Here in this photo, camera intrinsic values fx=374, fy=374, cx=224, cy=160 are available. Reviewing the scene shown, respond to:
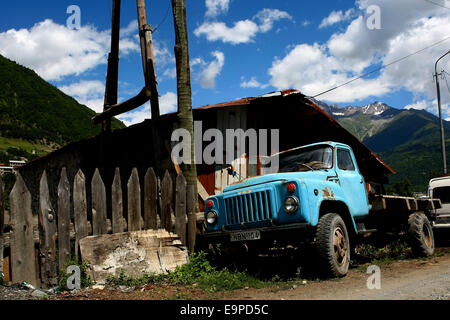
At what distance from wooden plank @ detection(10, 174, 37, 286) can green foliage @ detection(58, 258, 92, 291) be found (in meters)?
0.33

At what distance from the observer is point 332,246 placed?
4.97 metres

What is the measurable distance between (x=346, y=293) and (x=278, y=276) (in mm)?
1304

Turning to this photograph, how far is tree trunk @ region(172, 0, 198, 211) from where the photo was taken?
7.00m

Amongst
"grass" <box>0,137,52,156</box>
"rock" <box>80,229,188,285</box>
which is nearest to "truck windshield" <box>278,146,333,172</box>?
"rock" <box>80,229,188,285</box>

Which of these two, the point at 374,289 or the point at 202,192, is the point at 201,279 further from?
the point at 202,192

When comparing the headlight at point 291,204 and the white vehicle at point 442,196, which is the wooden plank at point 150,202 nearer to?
the headlight at point 291,204

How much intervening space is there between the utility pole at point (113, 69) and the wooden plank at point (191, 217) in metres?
4.26

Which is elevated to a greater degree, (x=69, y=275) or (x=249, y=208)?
(x=249, y=208)

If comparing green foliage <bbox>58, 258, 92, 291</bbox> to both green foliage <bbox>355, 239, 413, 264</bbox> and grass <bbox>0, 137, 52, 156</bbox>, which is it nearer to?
green foliage <bbox>355, 239, 413, 264</bbox>

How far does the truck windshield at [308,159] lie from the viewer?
6.14 m

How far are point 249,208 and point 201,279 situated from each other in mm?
1246

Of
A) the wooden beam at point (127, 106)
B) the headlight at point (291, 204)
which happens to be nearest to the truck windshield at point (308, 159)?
the headlight at point (291, 204)

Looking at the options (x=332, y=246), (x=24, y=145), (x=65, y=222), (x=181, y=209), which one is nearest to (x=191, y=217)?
(x=181, y=209)

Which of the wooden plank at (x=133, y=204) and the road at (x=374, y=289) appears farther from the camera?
the wooden plank at (x=133, y=204)
